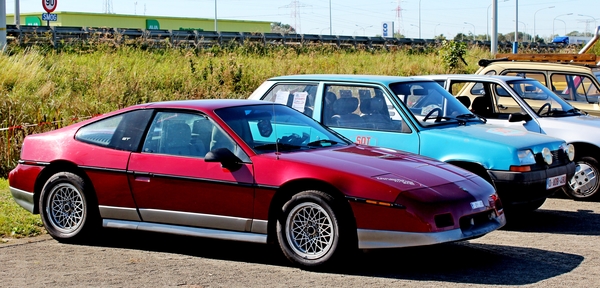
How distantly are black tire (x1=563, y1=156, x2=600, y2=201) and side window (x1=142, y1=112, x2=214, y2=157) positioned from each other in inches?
218

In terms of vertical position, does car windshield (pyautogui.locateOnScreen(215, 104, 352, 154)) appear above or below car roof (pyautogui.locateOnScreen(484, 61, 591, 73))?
below

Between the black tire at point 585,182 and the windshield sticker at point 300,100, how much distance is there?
3.67 m

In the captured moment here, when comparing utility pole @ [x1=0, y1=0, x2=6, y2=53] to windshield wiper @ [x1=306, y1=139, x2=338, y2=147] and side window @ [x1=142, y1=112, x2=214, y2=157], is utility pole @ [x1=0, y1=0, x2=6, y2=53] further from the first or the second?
windshield wiper @ [x1=306, y1=139, x2=338, y2=147]

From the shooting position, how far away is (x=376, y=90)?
30.2 feet

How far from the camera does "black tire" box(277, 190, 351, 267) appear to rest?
6.19 meters

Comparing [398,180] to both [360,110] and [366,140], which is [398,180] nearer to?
[366,140]

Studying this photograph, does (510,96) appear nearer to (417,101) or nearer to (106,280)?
(417,101)

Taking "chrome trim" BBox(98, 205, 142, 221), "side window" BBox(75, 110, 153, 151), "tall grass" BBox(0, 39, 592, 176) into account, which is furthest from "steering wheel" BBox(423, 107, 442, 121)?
"tall grass" BBox(0, 39, 592, 176)

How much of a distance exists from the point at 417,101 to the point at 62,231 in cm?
421

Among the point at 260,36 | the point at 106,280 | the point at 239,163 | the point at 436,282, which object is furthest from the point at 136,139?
the point at 260,36

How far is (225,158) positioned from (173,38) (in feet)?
87.6

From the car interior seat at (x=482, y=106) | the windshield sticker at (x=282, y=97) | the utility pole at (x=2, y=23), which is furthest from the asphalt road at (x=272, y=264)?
the utility pole at (x=2, y=23)

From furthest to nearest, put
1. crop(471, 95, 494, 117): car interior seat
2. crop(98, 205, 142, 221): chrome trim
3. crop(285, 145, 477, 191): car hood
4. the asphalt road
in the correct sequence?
1. crop(471, 95, 494, 117): car interior seat
2. crop(98, 205, 142, 221): chrome trim
3. crop(285, 145, 477, 191): car hood
4. the asphalt road

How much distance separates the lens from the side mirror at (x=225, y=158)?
6.61 meters
